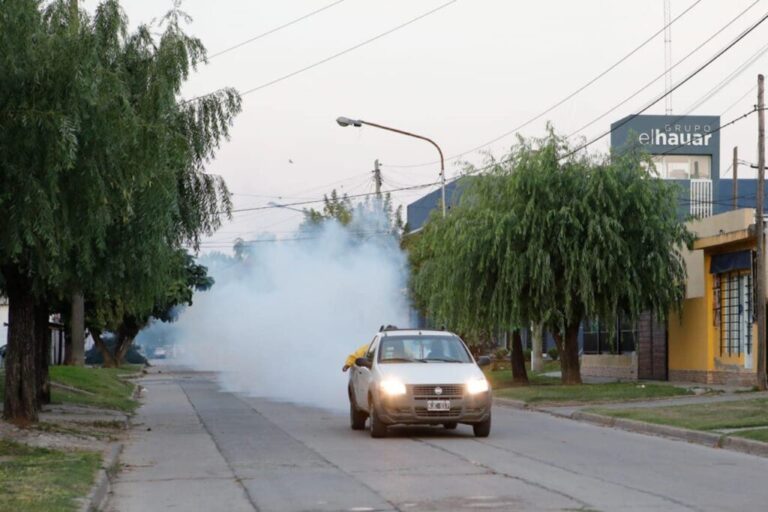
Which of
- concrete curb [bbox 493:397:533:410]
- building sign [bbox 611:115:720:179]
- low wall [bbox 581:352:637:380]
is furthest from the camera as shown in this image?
building sign [bbox 611:115:720:179]

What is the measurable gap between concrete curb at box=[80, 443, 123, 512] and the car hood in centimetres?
444

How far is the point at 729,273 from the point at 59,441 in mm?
22421

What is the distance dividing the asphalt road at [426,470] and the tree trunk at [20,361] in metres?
2.02

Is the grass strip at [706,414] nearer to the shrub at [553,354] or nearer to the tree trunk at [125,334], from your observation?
the shrub at [553,354]

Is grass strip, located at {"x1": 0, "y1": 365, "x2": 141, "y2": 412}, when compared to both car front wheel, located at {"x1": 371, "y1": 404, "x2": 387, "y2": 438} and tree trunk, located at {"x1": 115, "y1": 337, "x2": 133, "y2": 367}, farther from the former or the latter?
tree trunk, located at {"x1": 115, "y1": 337, "x2": 133, "y2": 367}

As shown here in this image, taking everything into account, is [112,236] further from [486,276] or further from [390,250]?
[390,250]

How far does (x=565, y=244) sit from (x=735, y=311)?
539cm

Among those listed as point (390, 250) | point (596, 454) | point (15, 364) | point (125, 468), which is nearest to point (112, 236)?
point (15, 364)

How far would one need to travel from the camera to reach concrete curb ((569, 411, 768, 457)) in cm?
1704

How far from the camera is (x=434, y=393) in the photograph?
1861 centimetres

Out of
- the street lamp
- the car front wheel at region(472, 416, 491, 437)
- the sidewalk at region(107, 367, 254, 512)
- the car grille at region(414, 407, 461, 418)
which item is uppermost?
the street lamp

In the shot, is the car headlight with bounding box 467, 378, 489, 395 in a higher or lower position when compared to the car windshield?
lower

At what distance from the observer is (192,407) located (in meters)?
29.3

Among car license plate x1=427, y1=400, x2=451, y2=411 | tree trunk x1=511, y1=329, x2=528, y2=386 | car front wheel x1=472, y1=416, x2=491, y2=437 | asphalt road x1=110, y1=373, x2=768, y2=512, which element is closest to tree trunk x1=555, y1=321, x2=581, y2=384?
tree trunk x1=511, y1=329, x2=528, y2=386
